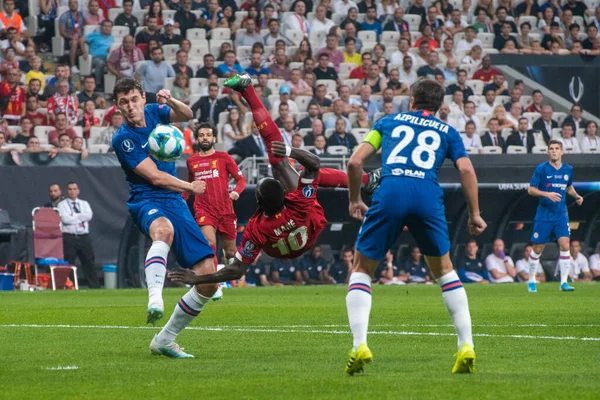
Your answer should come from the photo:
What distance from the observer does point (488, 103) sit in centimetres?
2686

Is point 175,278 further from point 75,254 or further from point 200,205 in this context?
point 75,254

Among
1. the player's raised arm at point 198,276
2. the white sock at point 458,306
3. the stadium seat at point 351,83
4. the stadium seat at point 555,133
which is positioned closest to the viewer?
the white sock at point 458,306

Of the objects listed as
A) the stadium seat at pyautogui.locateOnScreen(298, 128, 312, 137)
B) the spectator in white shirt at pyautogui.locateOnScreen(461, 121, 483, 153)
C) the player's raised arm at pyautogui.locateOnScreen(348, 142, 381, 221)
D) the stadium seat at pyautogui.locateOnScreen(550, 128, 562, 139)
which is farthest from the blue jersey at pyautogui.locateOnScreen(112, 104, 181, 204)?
the stadium seat at pyautogui.locateOnScreen(550, 128, 562, 139)

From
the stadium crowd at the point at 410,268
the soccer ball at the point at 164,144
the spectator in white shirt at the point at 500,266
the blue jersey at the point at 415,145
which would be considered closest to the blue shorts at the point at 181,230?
the soccer ball at the point at 164,144

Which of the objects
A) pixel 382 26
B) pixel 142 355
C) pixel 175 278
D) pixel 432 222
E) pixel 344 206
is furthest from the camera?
pixel 382 26

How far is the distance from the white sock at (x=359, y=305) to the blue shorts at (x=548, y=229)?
13025 mm

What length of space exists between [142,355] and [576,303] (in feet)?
26.4

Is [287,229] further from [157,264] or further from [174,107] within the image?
[174,107]

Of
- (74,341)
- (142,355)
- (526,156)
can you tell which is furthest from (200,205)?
(526,156)

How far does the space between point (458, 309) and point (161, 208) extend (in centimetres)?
283

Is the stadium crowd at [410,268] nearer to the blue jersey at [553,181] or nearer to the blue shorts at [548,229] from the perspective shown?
the blue shorts at [548,229]

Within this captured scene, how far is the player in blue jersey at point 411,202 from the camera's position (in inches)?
292

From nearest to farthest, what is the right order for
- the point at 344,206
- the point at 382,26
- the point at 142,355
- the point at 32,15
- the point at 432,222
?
1. the point at 432,222
2. the point at 142,355
3. the point at 344,206
4. the point at 32,15
5. the point at 382,26

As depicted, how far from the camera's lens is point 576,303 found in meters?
15.4
